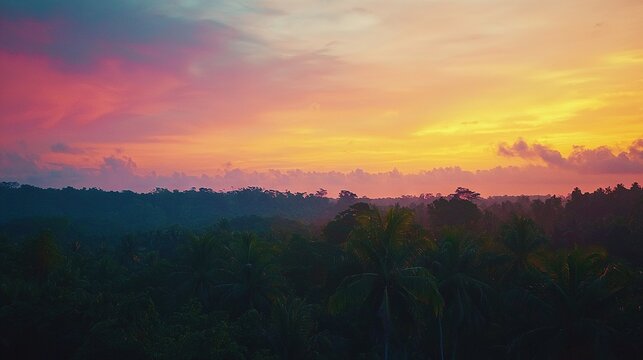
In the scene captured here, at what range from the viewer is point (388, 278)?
19.1 m

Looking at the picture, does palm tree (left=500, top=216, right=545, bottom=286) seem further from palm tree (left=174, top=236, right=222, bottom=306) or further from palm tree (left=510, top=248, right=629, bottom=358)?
palm tree (left=174, top=236, right=222, bottom=306)

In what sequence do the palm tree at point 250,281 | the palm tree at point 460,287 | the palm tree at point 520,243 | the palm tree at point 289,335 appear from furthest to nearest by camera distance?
1. the palm tree at point 250,281
2. the palm tree at point 520,243
3. the palm tree at point 460,287
4. the palm tree at point 289,335

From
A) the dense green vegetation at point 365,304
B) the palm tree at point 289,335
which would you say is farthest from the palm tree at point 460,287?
the palm tree at point 289,335

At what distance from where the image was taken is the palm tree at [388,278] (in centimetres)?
1847

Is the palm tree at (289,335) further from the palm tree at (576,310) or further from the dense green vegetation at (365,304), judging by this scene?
the palm tree at (576,310)

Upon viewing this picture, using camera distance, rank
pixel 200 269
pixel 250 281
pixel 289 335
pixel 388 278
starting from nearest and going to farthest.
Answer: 1. pixel 388 278
2. pixel 289 335
3. pixel 250 281
4. pixel 200 269

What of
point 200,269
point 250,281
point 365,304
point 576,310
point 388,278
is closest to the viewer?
point 388,278

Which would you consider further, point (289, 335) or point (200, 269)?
point (200, 269)

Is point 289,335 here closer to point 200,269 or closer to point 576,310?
point 576,310

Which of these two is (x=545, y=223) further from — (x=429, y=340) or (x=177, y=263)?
(x=177, y=263)

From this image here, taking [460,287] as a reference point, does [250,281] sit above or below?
below

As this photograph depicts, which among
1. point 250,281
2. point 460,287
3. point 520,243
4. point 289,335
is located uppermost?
point 520,243

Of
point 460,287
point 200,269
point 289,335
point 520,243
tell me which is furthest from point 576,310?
point 200,269

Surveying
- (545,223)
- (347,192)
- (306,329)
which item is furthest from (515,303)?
(347,192)
